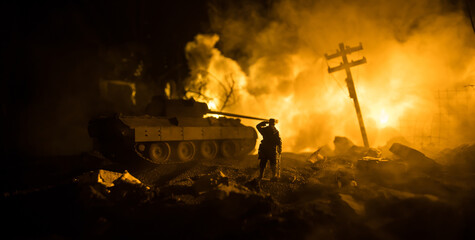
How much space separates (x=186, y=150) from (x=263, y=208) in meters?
7.82

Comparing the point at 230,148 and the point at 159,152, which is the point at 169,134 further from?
the point at 230,148

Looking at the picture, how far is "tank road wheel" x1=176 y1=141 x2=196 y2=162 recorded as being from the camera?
12.9 m

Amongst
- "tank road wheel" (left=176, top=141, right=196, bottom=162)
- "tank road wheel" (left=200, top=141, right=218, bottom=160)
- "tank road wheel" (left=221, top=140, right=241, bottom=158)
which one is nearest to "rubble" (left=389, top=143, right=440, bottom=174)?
"tank road wheel" (left=221, top=140, right=241, bottom=158)

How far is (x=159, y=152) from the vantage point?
12.1 metres

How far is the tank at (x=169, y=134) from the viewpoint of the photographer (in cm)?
1114

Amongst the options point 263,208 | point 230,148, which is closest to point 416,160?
point 263,208

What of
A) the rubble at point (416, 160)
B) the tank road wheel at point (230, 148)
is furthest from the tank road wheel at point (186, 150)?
the rubble at point (416, 160)

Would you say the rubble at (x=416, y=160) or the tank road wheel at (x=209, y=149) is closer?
the rubble at (x=416, y=160)

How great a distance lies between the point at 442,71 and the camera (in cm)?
1496

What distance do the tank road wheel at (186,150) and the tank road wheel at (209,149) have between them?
0.57 meters

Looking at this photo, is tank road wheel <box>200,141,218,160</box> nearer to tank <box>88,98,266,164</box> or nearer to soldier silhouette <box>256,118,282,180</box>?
tank <box>88,98,266,164</box>

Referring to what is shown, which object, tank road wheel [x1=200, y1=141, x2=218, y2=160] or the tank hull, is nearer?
the tank hull

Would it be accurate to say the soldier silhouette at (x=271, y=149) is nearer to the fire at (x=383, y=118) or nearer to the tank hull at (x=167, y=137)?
the tank hull at (x=167, y=137)

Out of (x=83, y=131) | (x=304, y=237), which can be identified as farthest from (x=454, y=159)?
(x=83, y=131)
